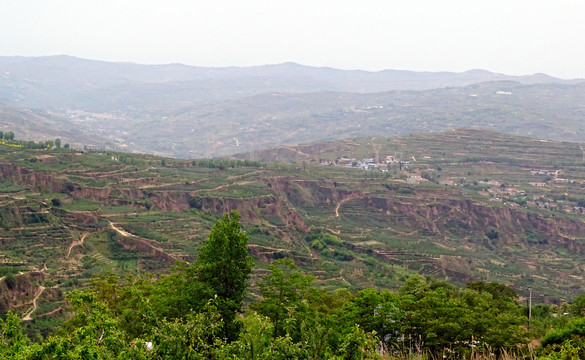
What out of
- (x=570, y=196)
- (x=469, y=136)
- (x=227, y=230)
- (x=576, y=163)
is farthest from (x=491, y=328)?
(x=469, y=136)

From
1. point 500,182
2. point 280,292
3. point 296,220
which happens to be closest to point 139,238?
point 296,220

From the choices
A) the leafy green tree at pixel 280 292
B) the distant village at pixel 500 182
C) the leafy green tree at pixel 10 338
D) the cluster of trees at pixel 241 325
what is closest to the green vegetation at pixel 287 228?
the leafy green tree at pixel 280 292

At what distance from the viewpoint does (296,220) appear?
8800cm

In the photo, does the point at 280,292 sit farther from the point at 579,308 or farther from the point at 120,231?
the point at 120,231

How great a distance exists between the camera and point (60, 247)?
180 feet

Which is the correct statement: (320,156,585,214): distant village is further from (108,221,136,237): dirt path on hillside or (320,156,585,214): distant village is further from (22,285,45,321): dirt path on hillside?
(22,285,45,321): dirt path on hillside

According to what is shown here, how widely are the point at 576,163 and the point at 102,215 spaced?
420 feet

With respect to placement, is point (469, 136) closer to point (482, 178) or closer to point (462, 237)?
point (482, 178)

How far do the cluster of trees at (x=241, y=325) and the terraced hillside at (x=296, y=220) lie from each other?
84.5 ft

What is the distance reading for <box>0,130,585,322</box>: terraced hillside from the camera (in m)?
55.6

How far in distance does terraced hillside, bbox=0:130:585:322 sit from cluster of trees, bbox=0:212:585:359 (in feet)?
84.5

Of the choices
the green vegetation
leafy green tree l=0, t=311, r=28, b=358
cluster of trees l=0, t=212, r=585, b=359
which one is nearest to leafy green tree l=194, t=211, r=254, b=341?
cluster of trees l=0, t=212, r=585, b=359

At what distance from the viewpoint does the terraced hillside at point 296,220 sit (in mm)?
55625

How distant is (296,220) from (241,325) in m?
69.7
